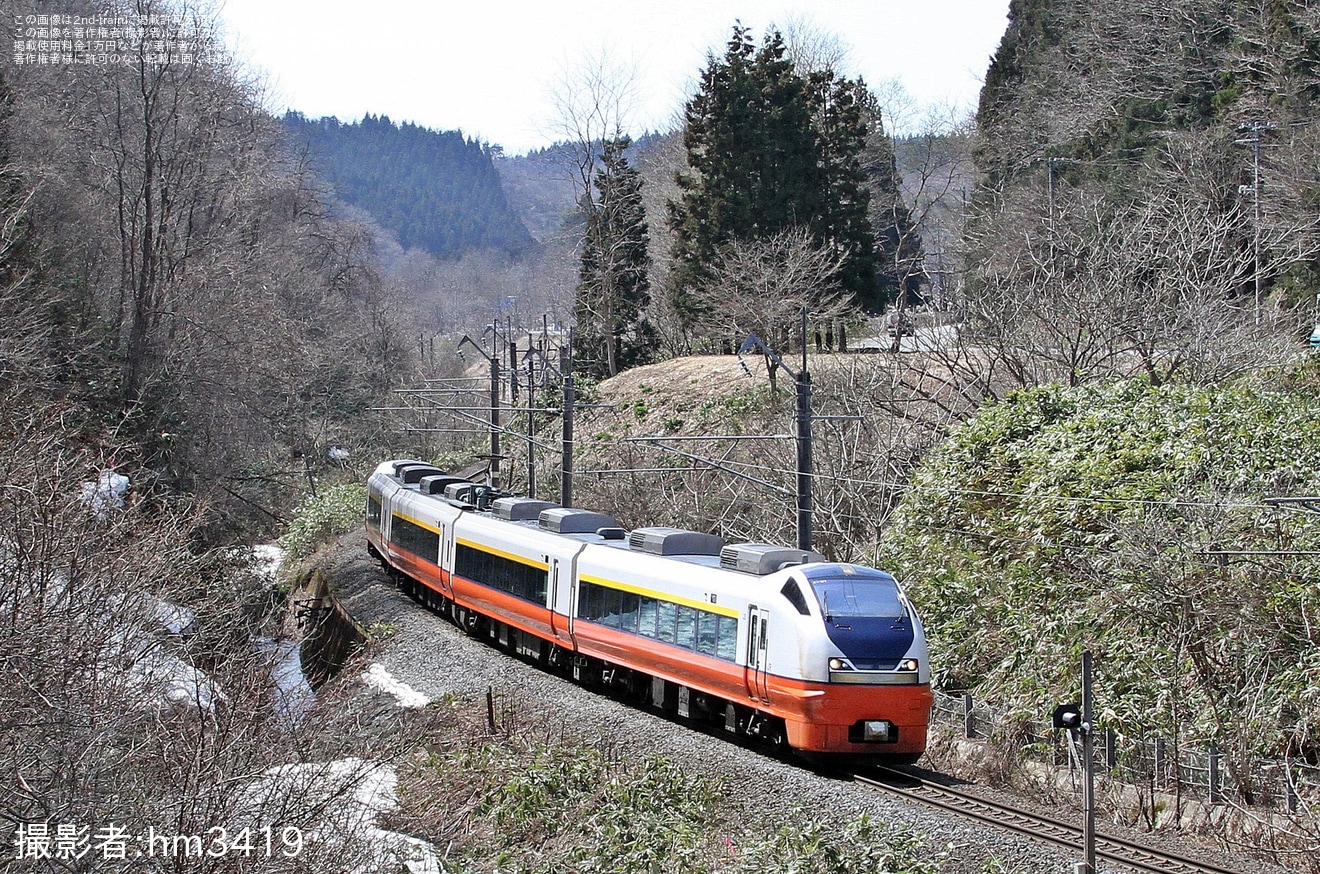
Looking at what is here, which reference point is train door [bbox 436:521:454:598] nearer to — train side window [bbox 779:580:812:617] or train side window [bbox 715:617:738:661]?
train side window [bbox 715:617:738:661]

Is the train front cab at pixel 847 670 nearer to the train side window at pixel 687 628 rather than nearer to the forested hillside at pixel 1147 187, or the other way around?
the train side window at pixel 687 628

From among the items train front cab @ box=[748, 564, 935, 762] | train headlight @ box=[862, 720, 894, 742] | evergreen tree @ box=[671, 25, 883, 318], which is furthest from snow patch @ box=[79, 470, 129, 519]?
evergreen tree @ box=[671, 25, 883, 318]

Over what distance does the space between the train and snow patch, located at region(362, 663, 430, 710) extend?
1.94 meters

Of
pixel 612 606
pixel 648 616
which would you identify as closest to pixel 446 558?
pixel 612 606

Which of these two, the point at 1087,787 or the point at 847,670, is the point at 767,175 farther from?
the point at 1087,787

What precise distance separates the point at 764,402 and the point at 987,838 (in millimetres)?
26828

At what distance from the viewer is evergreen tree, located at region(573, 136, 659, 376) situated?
50.6 meters

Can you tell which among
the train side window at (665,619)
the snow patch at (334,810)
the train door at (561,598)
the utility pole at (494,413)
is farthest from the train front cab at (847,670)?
the utility pole at (494,413)

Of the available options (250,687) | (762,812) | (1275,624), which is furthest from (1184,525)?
(250,687)

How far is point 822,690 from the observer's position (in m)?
12.7

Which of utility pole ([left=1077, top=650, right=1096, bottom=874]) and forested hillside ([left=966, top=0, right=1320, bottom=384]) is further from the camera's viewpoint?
forested hillside ([left=966, top=0, right=1320, bottom=384])

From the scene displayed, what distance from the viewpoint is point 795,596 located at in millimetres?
13281

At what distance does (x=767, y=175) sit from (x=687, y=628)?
1256 inches

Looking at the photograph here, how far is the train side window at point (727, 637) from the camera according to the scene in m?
14.0
